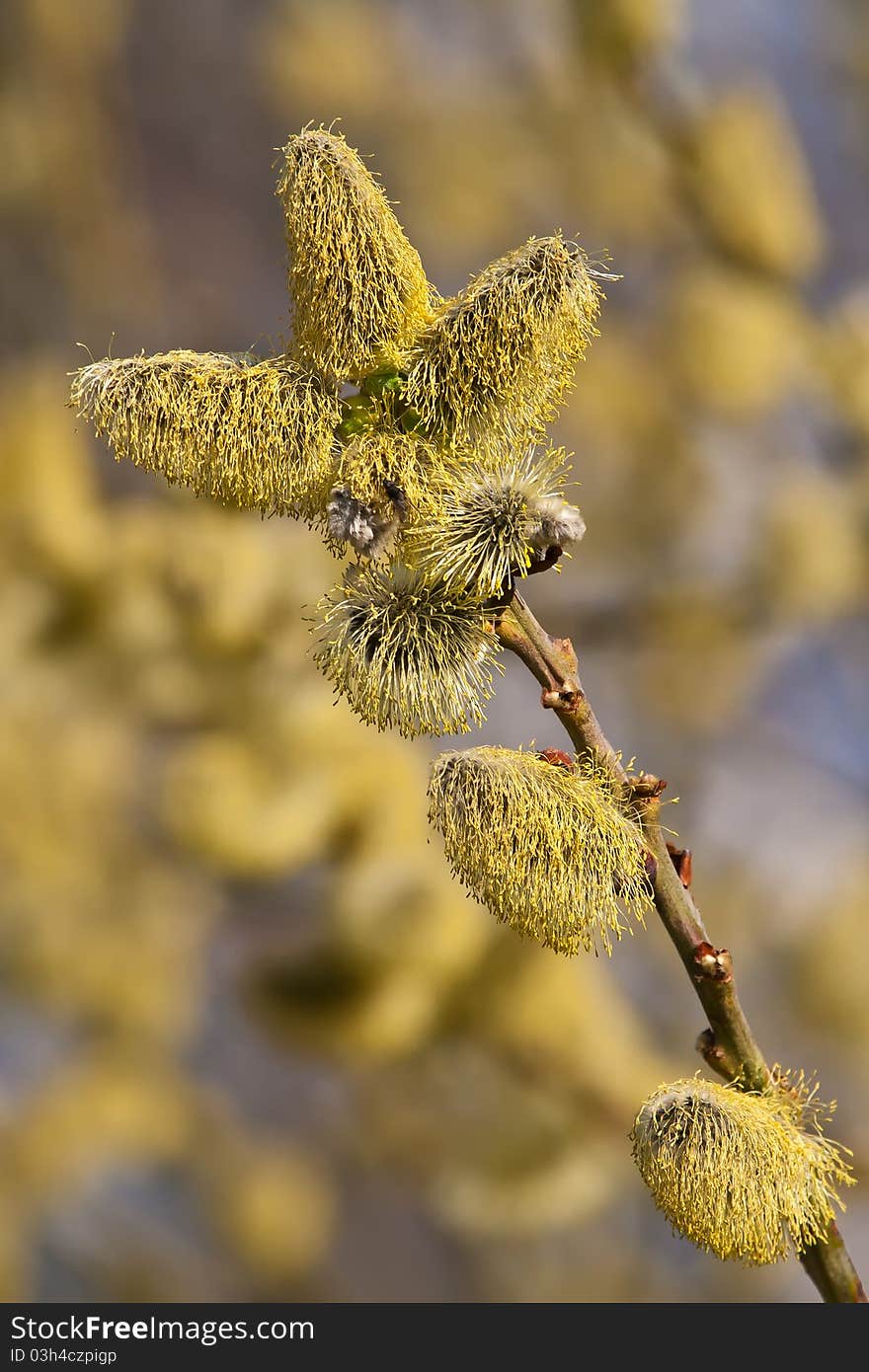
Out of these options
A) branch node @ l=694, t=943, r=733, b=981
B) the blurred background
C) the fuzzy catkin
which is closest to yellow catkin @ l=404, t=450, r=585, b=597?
the fuzzy catkin

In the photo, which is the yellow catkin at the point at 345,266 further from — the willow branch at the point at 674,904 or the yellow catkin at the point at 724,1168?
the yellow catkin at the point at 724,1168

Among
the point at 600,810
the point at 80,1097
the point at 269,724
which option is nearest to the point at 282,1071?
the point at 80,1097

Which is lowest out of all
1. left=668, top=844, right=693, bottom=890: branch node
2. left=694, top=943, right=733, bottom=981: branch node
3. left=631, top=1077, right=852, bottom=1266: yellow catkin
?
left=631, top=1077, right=852, bottom=1266: yellow catkin

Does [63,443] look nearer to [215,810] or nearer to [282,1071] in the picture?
[215,810]

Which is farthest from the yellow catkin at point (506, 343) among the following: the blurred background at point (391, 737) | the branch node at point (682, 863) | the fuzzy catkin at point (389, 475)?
the blurred background at point (391, 737)

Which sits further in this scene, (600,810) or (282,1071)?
(282,1071)

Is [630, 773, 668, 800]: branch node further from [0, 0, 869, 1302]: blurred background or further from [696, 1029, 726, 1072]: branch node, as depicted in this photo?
[0, 0, 869, 1302]: blurred background
